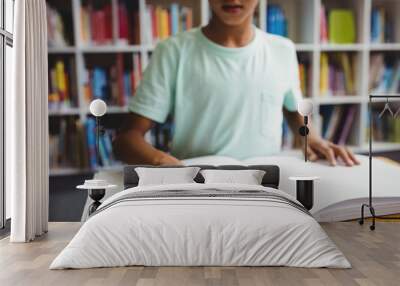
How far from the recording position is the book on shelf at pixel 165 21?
5.92 meters

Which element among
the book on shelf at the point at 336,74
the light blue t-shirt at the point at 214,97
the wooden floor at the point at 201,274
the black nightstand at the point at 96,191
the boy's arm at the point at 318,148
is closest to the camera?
the wooden floor at the point at 201,274

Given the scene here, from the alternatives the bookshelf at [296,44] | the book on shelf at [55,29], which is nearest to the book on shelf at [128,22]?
the bookshelf at [296,44]

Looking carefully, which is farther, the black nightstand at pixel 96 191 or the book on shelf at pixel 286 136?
the book on shelf at pixel 286 136

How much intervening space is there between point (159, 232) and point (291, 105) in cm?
262

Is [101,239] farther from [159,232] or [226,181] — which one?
[226,181]

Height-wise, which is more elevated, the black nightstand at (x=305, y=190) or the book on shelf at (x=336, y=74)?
the book on shelf at (x=336, y=74)

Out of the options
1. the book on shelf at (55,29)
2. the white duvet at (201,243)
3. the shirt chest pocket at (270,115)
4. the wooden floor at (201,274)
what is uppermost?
the book on shelf at (55,29)

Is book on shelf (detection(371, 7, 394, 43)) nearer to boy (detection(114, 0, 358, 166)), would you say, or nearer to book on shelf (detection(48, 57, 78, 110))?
boy (detection(114, 0, 358, 166))

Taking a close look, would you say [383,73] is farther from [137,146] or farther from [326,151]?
[137,146]

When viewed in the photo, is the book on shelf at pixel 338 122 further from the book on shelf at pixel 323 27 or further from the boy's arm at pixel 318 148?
the book on shelf at pixel 323 27

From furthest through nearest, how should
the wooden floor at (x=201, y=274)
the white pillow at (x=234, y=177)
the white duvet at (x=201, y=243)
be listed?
1. the white pillow at (x=234, y=177)
2. the white duvet at (x=201, y=243)
3. the wooden floor at (x=201, y=274)

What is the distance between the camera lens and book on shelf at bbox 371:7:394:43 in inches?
238

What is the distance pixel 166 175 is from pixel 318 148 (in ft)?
5.22

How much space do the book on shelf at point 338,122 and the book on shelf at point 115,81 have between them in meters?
1.92
